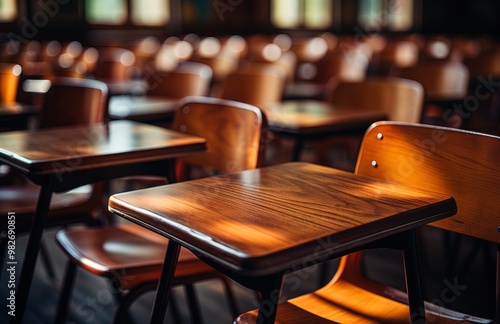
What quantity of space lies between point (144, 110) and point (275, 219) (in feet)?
6.13

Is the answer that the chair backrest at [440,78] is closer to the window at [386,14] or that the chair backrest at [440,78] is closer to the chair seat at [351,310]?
the chair seat at [351,310]

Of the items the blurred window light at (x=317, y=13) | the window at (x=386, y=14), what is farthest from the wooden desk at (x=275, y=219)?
the window at (x=386, y=14)

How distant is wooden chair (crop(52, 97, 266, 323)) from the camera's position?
5.55 feet

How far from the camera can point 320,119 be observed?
256 cm

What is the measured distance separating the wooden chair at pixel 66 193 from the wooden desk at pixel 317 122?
653mm

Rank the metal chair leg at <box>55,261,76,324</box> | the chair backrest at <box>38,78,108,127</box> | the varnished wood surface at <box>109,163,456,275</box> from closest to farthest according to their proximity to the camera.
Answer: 1. the varnished wood surface at <box>109,163,456,275</box>
2. the metal chair leg at <box>55,261,76,324</box>
3. the chair backrest at <box>38,78,108,127</box>

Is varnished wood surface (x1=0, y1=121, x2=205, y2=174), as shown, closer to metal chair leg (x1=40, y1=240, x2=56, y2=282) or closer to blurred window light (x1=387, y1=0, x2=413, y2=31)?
metal chair leg (x1=40, y1=240, x2=56, y2=282)

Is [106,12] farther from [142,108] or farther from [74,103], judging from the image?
[74,103]

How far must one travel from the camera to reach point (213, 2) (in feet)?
34.5

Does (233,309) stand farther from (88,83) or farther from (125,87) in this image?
(125,87)

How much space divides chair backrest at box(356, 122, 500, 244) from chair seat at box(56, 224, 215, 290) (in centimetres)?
50

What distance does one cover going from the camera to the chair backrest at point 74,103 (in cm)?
246

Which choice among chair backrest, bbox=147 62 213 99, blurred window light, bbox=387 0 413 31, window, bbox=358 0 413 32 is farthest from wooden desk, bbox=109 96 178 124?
blurred window light, bbox=387 0 413 31

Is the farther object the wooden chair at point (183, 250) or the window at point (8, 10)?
the window at point (8, 10)
